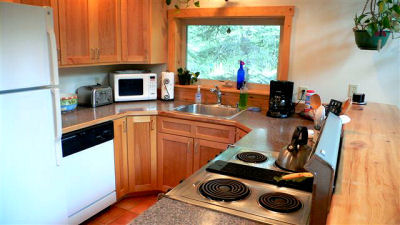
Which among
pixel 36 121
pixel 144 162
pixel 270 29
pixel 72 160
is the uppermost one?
pixel 270 29

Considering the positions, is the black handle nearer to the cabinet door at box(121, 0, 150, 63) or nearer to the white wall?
the white wall

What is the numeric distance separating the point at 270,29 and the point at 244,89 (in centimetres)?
63

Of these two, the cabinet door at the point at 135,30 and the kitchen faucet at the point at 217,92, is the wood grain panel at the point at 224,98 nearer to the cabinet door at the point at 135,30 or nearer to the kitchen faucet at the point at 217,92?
the kitchen faucet at the point at 217,92

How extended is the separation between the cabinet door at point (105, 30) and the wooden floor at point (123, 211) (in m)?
1.34

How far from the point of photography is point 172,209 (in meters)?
1.20

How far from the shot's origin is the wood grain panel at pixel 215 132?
272cm

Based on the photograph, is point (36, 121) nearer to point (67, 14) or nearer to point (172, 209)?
point (67, 14)

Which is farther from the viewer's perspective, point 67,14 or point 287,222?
point 67,14

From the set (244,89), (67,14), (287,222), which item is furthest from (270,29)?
(287,222)

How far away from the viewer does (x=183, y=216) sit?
3.79 ft

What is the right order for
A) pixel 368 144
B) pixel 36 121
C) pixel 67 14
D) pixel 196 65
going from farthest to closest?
pixel 196 65
pixel 67 14
pixel 36 121
pixel 368 144

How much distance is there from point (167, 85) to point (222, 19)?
34.7 inches

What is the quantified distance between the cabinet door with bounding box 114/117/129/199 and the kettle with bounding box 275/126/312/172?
1.66 meters

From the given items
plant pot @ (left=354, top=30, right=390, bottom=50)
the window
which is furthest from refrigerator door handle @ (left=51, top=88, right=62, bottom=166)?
plant pot @ (left=354, top=30, right=390, bottom=50)
